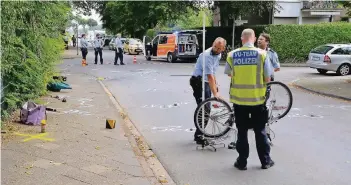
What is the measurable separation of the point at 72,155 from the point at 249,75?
2638 millimetres

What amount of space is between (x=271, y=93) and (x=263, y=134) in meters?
1.47

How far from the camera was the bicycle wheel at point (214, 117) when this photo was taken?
702cm

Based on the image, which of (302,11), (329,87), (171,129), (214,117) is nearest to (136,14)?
(302,11)

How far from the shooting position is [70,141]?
7027mm

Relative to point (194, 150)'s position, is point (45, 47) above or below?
above

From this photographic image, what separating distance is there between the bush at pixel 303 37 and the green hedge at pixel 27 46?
1984 cm

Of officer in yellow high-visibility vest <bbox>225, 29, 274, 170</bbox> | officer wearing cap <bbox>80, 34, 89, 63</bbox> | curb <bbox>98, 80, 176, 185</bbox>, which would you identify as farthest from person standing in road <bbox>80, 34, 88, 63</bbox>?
officer in yellow high-visibility vest <bbox>225, 29, 274, 170</bbox>

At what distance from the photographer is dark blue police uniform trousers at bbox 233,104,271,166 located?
5.88 meters

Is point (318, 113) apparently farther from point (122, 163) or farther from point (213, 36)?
point (213, 36)

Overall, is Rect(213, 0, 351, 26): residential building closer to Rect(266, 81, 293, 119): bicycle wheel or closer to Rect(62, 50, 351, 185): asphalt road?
Rect(62, 50, 351, 185): asphalt road

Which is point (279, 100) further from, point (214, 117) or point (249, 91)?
point (249, 91)

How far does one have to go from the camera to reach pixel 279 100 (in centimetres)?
789

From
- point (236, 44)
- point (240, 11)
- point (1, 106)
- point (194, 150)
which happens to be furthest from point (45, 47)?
point (236, 44)

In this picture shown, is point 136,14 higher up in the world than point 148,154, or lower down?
higher up
